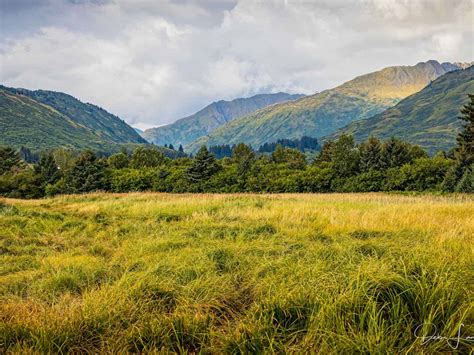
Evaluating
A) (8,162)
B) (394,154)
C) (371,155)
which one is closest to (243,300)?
(371,155)

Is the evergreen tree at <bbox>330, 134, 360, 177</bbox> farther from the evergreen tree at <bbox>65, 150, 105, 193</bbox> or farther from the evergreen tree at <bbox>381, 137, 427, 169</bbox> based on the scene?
the evergreen tree at <bbox>65, 150, 105, 193</bbox>

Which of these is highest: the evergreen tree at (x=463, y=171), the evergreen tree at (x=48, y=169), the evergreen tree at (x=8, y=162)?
the evergreen tree at (x=8, y=162)

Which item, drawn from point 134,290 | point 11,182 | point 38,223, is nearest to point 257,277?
point 134,290

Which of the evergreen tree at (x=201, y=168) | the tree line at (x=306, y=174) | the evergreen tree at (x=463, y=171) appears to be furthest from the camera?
the evergreen tree at (x=201, y=168)

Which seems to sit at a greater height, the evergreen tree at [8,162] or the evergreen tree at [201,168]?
the evergreen tree at [8,162]

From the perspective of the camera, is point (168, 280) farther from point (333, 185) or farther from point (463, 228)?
point (333, 185)

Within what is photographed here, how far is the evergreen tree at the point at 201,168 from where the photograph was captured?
154 feet

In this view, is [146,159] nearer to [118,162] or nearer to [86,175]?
[118,162]

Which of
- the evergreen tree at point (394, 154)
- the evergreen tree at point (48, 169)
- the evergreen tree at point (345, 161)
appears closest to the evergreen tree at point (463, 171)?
the evergreen tree at point (394, 154)

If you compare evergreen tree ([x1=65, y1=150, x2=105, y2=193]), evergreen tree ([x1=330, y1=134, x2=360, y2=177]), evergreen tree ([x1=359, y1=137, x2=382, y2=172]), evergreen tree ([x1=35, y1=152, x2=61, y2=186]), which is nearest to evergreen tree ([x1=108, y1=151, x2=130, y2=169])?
evergreen tree ([x1=65, y1=150, x2=105, y2=193])

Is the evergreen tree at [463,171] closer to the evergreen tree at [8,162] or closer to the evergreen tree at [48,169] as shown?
the evergreen tree at [48,169]

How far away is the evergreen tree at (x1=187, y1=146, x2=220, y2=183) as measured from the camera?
4700cm

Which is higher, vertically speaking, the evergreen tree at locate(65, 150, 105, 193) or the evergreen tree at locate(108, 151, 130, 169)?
the evergreen tree at locate(108, 151, 130, 169)

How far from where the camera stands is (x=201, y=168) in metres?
47.4
